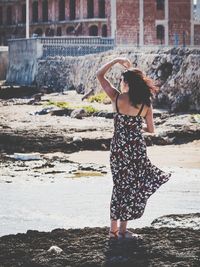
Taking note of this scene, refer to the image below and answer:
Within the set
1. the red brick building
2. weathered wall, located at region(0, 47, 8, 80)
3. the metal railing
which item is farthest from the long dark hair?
weathered wall, located at region(0, 47, 8, 80)

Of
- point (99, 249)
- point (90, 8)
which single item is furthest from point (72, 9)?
point (99, 249)

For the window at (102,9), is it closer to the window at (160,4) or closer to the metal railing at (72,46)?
the window at (160,4)

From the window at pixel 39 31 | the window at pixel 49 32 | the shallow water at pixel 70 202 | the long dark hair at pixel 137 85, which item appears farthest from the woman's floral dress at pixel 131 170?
the window at pixel 39 31

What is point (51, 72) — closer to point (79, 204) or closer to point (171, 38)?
point (171, 38)

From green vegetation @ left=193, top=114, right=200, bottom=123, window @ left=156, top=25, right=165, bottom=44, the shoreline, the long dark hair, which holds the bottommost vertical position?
the shoreline

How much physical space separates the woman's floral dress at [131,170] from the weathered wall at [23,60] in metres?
39.0

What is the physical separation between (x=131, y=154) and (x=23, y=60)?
4195 centimetres

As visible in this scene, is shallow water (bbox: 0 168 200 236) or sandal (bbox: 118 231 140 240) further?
shallow water (bbox: 0 168 200 236)

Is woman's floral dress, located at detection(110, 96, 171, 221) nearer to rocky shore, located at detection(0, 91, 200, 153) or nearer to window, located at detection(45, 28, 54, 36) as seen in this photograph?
rocky shore, located at detection(0, 91, 200, 153)

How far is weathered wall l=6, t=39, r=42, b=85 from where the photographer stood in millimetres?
47594

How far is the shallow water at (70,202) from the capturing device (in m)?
10.1

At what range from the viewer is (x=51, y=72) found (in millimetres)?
45906

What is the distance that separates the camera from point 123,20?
181ft

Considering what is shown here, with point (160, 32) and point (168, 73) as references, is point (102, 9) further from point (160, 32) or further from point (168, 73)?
point (168, 73)
